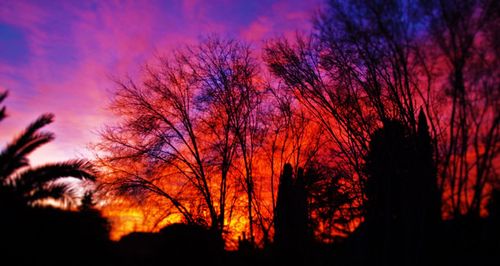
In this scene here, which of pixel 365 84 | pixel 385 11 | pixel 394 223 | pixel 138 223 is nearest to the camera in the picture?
pixel 385 11

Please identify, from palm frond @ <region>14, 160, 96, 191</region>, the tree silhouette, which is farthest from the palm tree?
the tree silhouette

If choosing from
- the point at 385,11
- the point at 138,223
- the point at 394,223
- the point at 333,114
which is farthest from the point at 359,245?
the point at 138,223

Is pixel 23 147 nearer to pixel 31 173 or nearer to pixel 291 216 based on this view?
pixel 31 173

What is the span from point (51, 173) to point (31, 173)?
0.46m

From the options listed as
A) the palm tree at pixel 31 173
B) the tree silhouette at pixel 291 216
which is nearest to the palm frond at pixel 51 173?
the palm tree at pixel 31 173

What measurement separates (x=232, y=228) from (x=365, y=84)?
12489 mm

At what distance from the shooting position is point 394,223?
55.6 ft

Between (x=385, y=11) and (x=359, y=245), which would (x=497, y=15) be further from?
(x=359, y=245)

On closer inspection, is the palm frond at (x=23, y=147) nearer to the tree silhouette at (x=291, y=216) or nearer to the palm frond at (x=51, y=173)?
the palm frond at (x=51, y=173)

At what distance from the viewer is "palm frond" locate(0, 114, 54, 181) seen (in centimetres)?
1040

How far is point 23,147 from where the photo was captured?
10695 mm

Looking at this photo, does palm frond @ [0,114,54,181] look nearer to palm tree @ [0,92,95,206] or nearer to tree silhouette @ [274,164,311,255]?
palm tree @ [0,92,95,206]

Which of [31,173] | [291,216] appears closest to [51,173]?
[31,173]

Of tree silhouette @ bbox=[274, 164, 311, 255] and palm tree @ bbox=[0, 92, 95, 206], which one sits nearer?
palm tree @ bbox=[0, 92, 95, 206]
